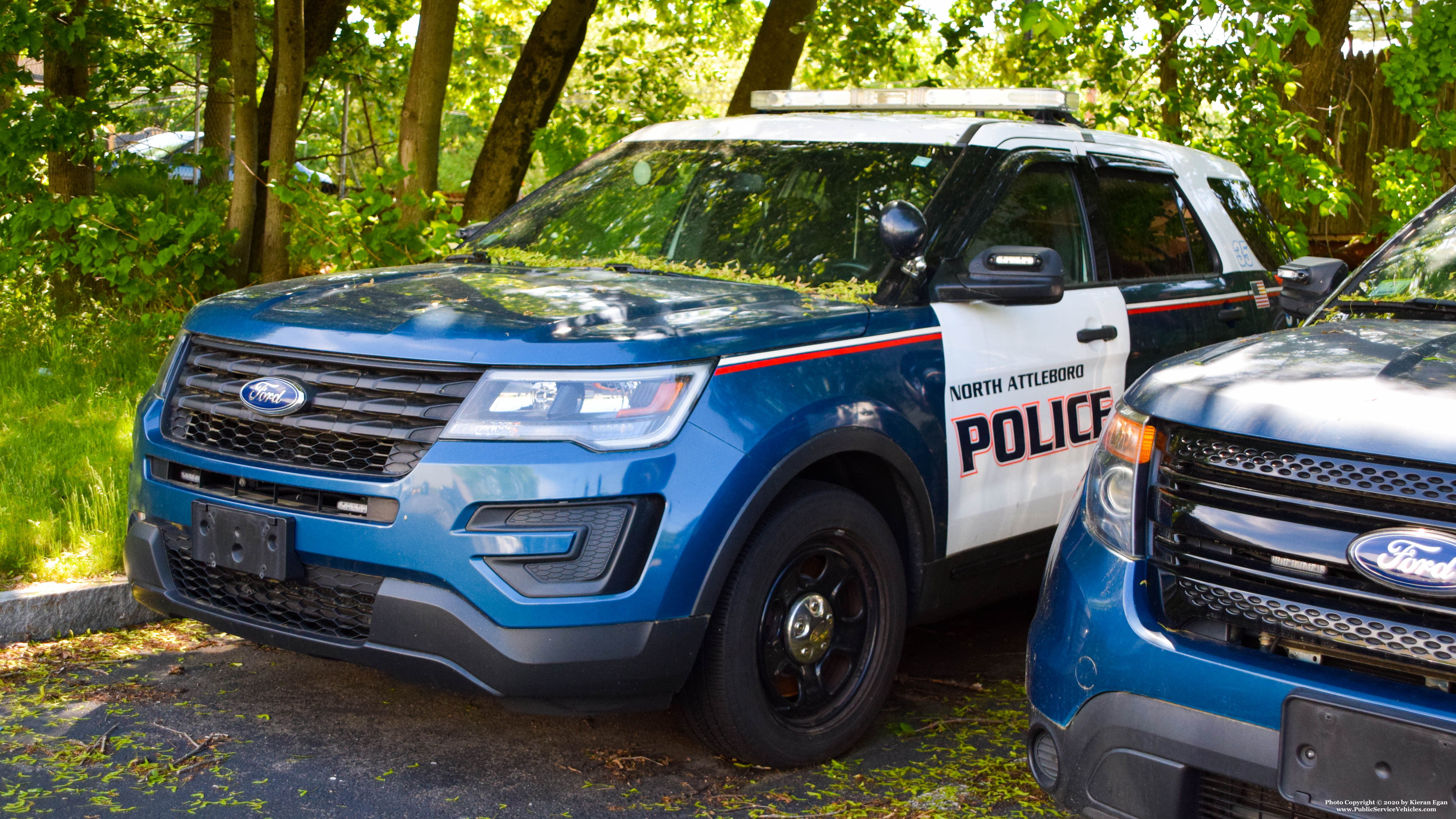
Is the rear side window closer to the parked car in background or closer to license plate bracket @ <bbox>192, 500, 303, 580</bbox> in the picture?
license plate bracket @ <bbox>192, 500, 303, 580</bbox>

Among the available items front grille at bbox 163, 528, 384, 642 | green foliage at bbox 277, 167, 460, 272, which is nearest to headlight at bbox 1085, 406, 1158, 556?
front grille at bbox 163, 528, 384, 642

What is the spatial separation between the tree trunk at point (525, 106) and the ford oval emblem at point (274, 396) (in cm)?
719

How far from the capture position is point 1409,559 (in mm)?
2250

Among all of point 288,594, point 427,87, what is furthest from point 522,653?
point 427,87

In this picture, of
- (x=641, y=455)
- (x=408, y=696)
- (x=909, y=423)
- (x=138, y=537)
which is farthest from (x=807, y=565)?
(x=138, y=537)

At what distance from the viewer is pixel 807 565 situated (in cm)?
363

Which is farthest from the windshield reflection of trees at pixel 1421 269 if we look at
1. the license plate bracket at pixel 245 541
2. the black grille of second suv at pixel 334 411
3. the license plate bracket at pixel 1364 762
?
the license plate bracket at pixel 245 541

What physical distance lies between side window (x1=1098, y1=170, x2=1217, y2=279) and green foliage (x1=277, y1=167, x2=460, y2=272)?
341cm

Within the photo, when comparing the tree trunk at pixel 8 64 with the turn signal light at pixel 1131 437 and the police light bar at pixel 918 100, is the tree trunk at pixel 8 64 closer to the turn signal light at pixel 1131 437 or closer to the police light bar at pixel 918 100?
the police light bar at pixel 918 100

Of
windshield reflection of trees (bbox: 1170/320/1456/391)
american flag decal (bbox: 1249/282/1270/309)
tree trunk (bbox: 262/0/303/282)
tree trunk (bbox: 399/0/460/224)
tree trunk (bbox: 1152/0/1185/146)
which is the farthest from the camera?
tree trunk (bbox: 1152/0/1185/146)

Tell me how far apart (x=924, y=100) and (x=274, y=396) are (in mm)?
2737

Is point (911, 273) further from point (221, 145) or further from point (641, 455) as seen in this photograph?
point (221, 145)

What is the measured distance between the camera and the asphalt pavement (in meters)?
3.34

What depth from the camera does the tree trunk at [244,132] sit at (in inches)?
345
